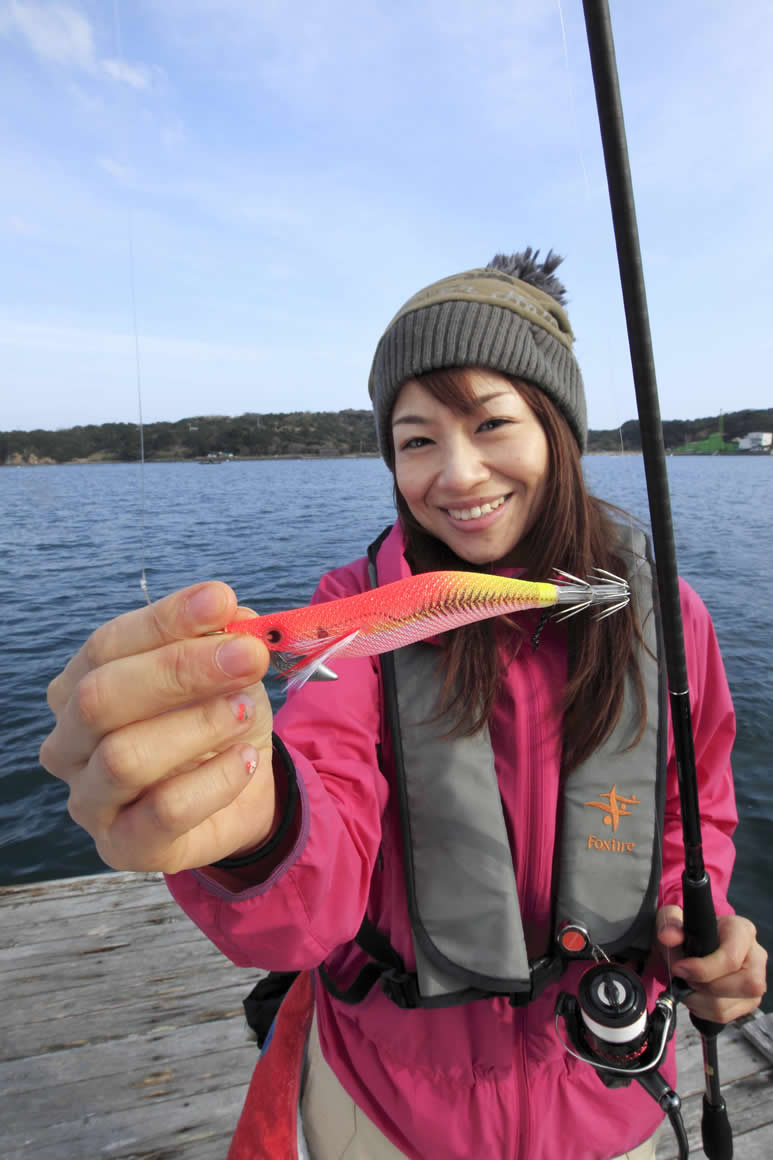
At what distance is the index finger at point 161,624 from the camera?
3.97 feet

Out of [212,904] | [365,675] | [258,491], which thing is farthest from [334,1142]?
[258,491]

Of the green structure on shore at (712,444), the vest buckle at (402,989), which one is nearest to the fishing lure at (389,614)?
the vest buckle at (402,989)

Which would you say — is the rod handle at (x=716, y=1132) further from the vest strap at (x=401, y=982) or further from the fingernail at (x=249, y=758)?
the fingernail at (x=249, y=758)

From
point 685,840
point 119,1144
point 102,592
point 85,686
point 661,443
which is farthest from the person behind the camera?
point 102,592

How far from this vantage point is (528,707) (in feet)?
7.27

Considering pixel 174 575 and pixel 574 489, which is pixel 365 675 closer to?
pixel 574 489

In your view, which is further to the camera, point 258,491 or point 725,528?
point 258,491

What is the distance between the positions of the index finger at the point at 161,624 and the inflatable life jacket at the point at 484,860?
1.09 metres

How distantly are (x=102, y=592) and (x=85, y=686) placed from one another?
1830 centimetres

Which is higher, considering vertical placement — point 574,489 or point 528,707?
point 574,489

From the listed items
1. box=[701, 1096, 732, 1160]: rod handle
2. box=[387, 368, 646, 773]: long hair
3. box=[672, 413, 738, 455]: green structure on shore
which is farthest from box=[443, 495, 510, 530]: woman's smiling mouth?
box=[672, 413, 738, 455]: green structure on shore

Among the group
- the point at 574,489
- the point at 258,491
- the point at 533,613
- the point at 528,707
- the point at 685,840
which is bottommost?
the point at 685,840

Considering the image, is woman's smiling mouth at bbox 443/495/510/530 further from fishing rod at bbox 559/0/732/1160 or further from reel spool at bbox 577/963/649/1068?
reel spool at bbox 577/963/649/1068

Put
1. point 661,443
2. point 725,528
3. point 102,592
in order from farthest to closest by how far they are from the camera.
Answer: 1. point 725,528
2. point 102,592
3. point 661,443
